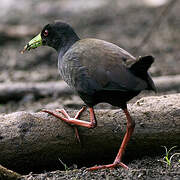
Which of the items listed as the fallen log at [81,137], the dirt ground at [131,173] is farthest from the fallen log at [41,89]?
the dirt ground at [131,173]

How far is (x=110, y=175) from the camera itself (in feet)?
13.6

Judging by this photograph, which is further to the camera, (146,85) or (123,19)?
(123,19)

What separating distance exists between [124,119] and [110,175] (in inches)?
33.0

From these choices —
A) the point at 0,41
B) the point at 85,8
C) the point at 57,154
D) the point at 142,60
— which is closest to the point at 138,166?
the point at 57,154

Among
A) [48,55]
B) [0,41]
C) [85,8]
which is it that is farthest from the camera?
[85,8]

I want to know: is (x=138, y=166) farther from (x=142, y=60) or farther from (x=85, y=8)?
(x=85, y=8)

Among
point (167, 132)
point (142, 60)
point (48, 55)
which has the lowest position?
point (48, 55)

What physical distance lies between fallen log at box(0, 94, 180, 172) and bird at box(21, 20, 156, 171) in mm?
163

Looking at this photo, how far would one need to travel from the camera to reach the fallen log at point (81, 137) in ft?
15.1

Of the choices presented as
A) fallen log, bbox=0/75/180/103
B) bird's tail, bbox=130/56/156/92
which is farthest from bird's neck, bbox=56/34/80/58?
fallen log, bbox=0/75/180/103

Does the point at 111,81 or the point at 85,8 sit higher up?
the point at 111,81

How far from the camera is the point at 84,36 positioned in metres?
11.9

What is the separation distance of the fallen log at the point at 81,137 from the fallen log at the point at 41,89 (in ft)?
9.95

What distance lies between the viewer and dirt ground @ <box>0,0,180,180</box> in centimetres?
466
